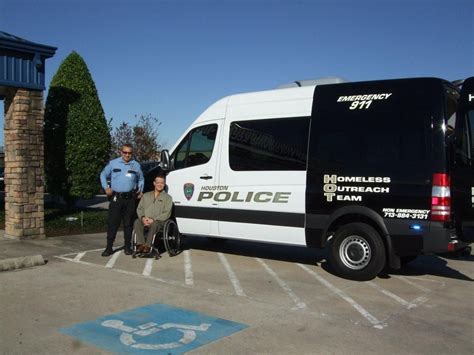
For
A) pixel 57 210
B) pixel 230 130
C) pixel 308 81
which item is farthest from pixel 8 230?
pixel 308 81

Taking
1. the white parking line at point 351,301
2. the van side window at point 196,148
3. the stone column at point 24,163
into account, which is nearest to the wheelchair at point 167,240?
the van side window at point 196,148

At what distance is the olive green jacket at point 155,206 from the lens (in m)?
8.63

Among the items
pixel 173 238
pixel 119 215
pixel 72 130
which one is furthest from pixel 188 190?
pixel 72 130

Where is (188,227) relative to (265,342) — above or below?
above

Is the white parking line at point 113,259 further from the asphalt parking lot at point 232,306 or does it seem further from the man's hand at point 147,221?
the man's hand at point 147,221

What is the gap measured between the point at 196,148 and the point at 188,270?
228 centimetres

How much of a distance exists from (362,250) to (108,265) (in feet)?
12.6

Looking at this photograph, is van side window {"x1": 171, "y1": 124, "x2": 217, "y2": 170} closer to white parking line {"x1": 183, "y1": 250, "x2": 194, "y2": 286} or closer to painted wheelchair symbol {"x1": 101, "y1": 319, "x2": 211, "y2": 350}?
white parking line {"x1": 183, "y1": 250, "x2": 194, "y2": 286}

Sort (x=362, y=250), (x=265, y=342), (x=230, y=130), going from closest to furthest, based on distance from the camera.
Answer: (x=265, y=342) < (x=362, y=250) < (x=230, y=130)

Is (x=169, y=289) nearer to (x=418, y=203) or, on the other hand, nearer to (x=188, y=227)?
(x=188, y=227)

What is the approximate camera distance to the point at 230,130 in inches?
335

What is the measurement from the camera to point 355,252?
7.19 meters

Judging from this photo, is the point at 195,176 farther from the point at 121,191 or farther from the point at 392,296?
the point at 392,296

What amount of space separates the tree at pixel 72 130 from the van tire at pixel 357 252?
7.47 m
